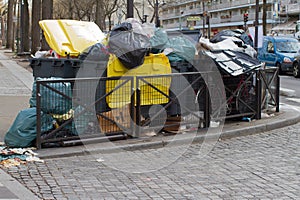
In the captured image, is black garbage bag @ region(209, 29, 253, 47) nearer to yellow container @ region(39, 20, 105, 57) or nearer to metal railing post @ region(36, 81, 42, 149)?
yellow container @ region(39, 20, 105, 57)

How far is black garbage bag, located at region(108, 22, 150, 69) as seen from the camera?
8281 mm

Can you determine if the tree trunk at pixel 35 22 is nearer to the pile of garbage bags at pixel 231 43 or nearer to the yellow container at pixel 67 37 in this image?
the pile of garbage bags at pixel 231 43

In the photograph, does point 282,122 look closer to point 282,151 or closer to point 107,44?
point 282,151

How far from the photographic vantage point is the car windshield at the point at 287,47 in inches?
1047

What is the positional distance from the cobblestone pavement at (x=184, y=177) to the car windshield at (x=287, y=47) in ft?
62.4

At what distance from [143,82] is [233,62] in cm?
206

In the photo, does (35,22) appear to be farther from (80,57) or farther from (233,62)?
(80,57)

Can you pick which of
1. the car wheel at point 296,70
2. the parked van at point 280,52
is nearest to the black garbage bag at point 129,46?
the car wheel at point 296,70

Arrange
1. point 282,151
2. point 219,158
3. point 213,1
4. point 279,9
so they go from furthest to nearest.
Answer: point 213,1, point 279,9, point 282,151, point 219,158

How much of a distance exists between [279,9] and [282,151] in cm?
7239

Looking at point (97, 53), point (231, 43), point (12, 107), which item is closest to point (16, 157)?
point (97, 53)

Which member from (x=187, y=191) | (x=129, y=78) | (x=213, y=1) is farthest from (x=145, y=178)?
(x=213, y=1)

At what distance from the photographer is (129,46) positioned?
8.28 metres

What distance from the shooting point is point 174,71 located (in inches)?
360
